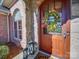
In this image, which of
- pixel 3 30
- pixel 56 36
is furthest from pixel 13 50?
pixel 56 36

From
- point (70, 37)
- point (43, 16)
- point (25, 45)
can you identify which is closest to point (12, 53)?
point (25, 45)

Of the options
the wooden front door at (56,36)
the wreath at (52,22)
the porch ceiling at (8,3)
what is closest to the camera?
the wooden front door at (56,36)

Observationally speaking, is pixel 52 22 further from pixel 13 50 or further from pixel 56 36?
pixel 13 50

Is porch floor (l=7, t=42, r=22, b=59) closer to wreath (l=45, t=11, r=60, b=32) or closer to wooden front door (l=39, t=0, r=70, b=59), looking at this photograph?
wooden front door (l=39, t=0, r=70, b=59)

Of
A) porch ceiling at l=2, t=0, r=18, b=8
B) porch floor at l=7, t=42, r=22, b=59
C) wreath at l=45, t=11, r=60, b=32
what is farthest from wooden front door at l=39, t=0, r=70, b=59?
porch ceiling at l=2, t=0, r=18, b=8

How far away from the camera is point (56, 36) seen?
460 centimetres

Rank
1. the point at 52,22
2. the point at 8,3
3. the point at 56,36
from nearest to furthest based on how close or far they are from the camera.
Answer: the point at 56,36, the point at 52,22, the point at 8,3

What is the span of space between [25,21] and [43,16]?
20.5 inches

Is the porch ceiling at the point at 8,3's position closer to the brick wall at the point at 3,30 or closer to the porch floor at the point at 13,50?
the brick wall at the point at 3,30

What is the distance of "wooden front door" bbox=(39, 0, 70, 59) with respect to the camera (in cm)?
421

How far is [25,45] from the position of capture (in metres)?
4.75

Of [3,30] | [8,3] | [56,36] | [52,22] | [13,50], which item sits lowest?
[13,50]

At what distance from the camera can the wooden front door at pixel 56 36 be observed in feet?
13.8

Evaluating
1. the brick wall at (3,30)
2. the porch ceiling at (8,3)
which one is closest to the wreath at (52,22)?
the porch ceiling at (8,3)
